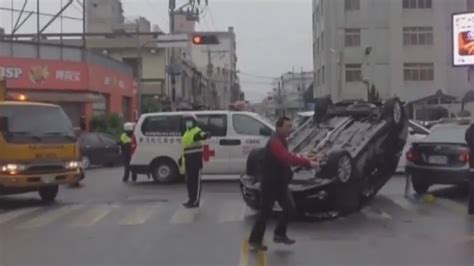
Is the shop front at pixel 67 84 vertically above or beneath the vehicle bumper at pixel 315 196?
above

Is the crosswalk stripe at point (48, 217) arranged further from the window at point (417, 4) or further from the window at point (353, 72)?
the window at point (417, 4)

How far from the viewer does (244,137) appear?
60.5ft

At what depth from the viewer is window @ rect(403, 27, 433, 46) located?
65.3m

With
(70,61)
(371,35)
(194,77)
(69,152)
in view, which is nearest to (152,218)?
(69,152)

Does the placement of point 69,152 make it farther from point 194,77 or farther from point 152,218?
point 194,77

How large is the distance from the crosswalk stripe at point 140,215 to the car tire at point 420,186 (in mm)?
5156

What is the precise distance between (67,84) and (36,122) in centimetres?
1916

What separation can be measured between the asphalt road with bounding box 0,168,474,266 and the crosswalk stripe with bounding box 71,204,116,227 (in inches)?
0.7

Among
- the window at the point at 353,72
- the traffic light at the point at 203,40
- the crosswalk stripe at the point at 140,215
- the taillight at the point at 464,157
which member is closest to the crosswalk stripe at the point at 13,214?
the crosswalk stripe at the point at 140,215

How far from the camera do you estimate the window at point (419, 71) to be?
65.2 meters

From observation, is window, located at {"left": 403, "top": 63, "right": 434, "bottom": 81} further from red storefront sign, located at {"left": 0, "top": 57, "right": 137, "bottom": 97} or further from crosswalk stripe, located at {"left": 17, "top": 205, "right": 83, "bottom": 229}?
crosswalk stripe, located at {"left": 17, "top": 205, "right": 83, "bottom": 229}

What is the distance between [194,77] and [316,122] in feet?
200

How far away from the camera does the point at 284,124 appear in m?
9.55

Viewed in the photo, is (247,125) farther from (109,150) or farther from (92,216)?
(109,150)
